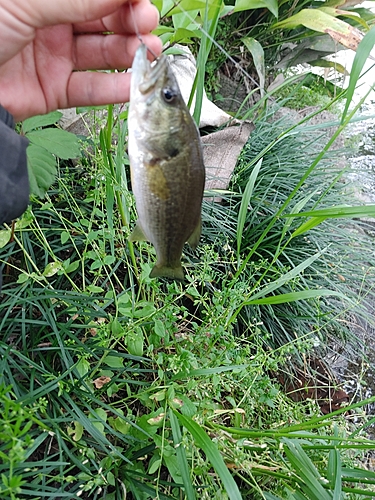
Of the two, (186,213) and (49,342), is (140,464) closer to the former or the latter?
Result: (49,342)

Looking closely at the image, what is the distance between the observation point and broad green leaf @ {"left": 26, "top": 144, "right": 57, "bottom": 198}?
1.43 metres

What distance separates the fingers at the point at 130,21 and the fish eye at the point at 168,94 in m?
0.15

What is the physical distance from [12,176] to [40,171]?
0.54 meters

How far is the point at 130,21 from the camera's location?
1.07m

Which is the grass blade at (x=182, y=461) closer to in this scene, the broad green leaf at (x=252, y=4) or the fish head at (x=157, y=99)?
the fish head at (x=157, y=99)

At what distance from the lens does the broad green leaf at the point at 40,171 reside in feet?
4.68

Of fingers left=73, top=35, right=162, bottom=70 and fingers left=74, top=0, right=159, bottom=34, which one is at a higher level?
fingers left=74, top=0, right=159, bottom=34

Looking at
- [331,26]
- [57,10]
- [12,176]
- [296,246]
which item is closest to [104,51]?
[57,10]

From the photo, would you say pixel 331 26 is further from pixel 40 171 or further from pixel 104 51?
pixel 40 171

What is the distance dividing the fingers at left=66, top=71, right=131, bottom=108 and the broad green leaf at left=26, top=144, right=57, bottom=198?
25cm

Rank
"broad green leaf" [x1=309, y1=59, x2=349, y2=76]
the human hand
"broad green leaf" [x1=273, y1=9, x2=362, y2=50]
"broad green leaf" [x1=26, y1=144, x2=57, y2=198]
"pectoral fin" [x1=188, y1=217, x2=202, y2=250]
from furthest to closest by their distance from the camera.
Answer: "broad green leaf" [x1=309, y1=59, x2=349, y2=76]
"broad green leaf" [x1=273, y1=9, x2=362, y2=50]
"broad green leaf" [x1=26, y1=144, x2=57, y2=198]
the human hand
"pectoral fin" [x1=188, y1=217, x2=202, y2=250]

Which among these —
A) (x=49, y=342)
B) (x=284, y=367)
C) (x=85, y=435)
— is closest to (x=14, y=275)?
(x=49, y=342)

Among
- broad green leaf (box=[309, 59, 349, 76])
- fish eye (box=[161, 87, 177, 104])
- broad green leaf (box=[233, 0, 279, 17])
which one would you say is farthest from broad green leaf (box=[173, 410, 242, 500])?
broad green leaf (box=[309, 59, 349, 76])

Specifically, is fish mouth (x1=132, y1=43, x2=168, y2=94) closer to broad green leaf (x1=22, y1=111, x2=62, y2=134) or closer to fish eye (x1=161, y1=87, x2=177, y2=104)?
fish eye (x1=161, y1=87, x2=177, y2=104)
